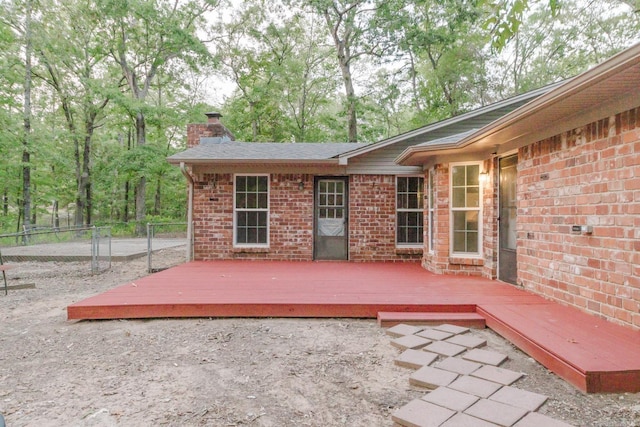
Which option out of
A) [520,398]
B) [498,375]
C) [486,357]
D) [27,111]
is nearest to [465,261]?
[486,357]

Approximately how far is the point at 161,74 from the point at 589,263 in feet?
64.9

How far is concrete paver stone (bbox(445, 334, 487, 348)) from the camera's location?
3364mm

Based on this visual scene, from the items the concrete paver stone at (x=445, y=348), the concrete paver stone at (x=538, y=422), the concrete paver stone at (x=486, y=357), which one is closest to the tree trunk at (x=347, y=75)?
the concrete paver stone at (x=445, y=348)

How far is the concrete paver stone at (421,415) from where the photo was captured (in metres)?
2.11

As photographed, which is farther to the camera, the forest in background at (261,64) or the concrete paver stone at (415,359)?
the forest in background at (261,64)

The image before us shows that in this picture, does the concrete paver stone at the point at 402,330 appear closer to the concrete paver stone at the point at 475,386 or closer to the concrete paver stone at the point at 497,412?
the concrete paver stone at the point at 475,386

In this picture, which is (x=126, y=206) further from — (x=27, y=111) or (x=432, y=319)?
(x=432, y=319)

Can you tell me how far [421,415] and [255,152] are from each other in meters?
6.91

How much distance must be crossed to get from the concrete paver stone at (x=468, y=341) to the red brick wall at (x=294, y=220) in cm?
448

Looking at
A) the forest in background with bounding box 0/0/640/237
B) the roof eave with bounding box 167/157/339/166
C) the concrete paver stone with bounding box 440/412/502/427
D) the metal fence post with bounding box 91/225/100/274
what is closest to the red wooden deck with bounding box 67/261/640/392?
the concrete paver stone with bounding box 440/412/502/427

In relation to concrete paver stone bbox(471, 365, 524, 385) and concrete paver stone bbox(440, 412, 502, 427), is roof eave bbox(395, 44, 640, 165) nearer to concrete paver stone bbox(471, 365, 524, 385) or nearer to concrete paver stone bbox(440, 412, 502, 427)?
concrete paver stone bbox(471, 365, 524, 385)

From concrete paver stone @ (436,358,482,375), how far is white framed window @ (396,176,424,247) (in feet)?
16.9

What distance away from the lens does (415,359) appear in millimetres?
3062

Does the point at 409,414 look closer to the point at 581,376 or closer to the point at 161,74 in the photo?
the point at 581,376
